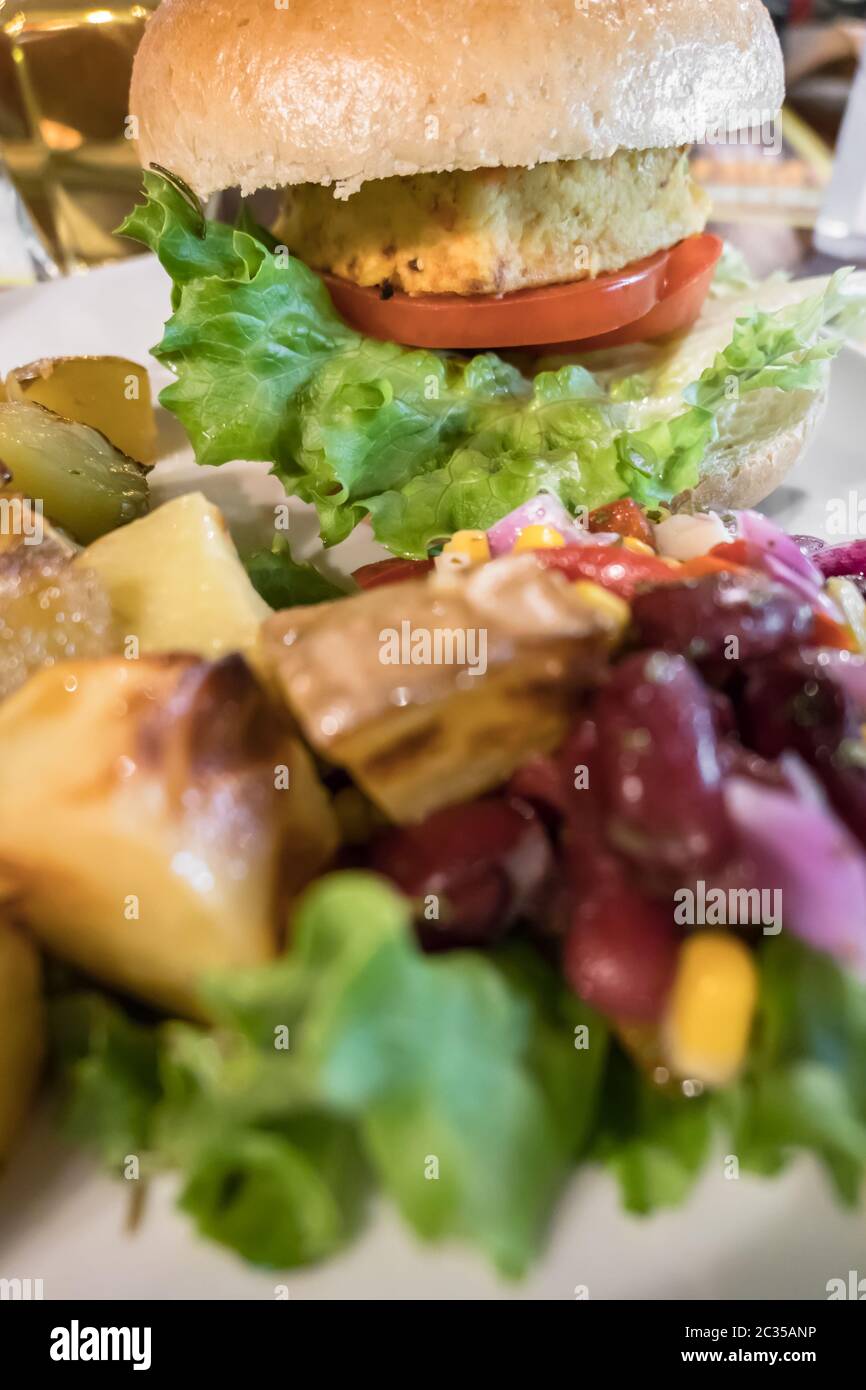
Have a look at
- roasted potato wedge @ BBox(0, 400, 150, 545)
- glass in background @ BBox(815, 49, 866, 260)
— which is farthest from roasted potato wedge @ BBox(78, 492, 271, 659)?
glass in background @ BBox(815, 49, 866, 260)

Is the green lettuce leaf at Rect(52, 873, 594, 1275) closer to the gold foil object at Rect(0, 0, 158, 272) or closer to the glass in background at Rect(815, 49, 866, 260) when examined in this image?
the gold foil object at Rect(0, 0, 158, 272)

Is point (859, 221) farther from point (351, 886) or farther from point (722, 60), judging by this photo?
point (351, 886)

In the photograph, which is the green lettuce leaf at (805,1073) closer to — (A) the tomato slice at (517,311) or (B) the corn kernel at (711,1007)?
(B) the corn kernel at (711,1007)

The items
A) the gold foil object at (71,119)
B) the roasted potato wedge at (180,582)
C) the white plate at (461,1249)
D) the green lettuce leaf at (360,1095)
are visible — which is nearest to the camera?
the green lettuce leaf at (360,1095)

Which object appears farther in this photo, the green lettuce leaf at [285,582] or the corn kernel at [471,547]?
the green lettuce leaf at [285,582]

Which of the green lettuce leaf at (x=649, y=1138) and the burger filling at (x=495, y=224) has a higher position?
the burger filling at (x=495, y=224)

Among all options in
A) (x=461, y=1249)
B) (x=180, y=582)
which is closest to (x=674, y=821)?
(x=461, y=1249)

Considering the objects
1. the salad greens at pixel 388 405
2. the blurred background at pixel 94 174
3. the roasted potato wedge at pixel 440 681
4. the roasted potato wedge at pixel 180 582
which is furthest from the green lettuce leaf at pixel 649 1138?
the blurred background at pixel 94 174
